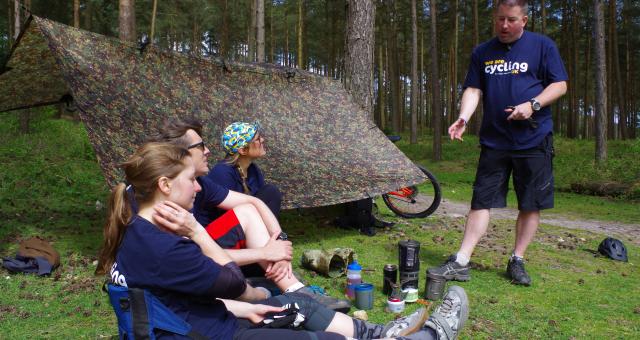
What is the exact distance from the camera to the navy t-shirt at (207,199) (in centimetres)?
320

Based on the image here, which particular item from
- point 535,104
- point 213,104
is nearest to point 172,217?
point 535,104

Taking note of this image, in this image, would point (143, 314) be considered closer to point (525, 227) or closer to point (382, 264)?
point (382, 264)

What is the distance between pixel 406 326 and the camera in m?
2.36

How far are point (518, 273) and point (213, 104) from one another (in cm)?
312

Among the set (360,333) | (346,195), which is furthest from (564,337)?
(346,195)

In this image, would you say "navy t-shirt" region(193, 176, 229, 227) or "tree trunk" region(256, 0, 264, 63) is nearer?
"navy t-shirt" region(193, 176, 229, 227)

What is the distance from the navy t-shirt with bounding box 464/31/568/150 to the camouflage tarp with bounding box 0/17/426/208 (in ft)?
5.25

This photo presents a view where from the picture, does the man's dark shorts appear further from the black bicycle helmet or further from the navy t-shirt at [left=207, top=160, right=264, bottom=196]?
the navy t-shirt at [left=207, top=160, right=264, bottom=196]

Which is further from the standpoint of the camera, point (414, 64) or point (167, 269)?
point (414, 64)

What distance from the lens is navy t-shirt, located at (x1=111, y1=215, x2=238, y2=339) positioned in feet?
5.63

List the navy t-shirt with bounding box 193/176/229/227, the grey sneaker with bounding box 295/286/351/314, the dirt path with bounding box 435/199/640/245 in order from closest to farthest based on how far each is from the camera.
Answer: the grey sneaker with bounding box 295/286/351/314, the navy t-shirt with bounding box 193/176/229/227, the dirt path with bounding box 435/199/640/245

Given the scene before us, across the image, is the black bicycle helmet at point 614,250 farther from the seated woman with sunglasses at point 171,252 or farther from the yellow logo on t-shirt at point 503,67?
the seated woman with sunglasses at point 171,252

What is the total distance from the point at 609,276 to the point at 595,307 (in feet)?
2.94

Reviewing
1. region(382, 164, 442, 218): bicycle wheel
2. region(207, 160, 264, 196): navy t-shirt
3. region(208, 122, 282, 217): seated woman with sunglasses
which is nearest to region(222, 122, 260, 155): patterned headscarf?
region(208, 122, 282, 217): seated woman with sunglasses
